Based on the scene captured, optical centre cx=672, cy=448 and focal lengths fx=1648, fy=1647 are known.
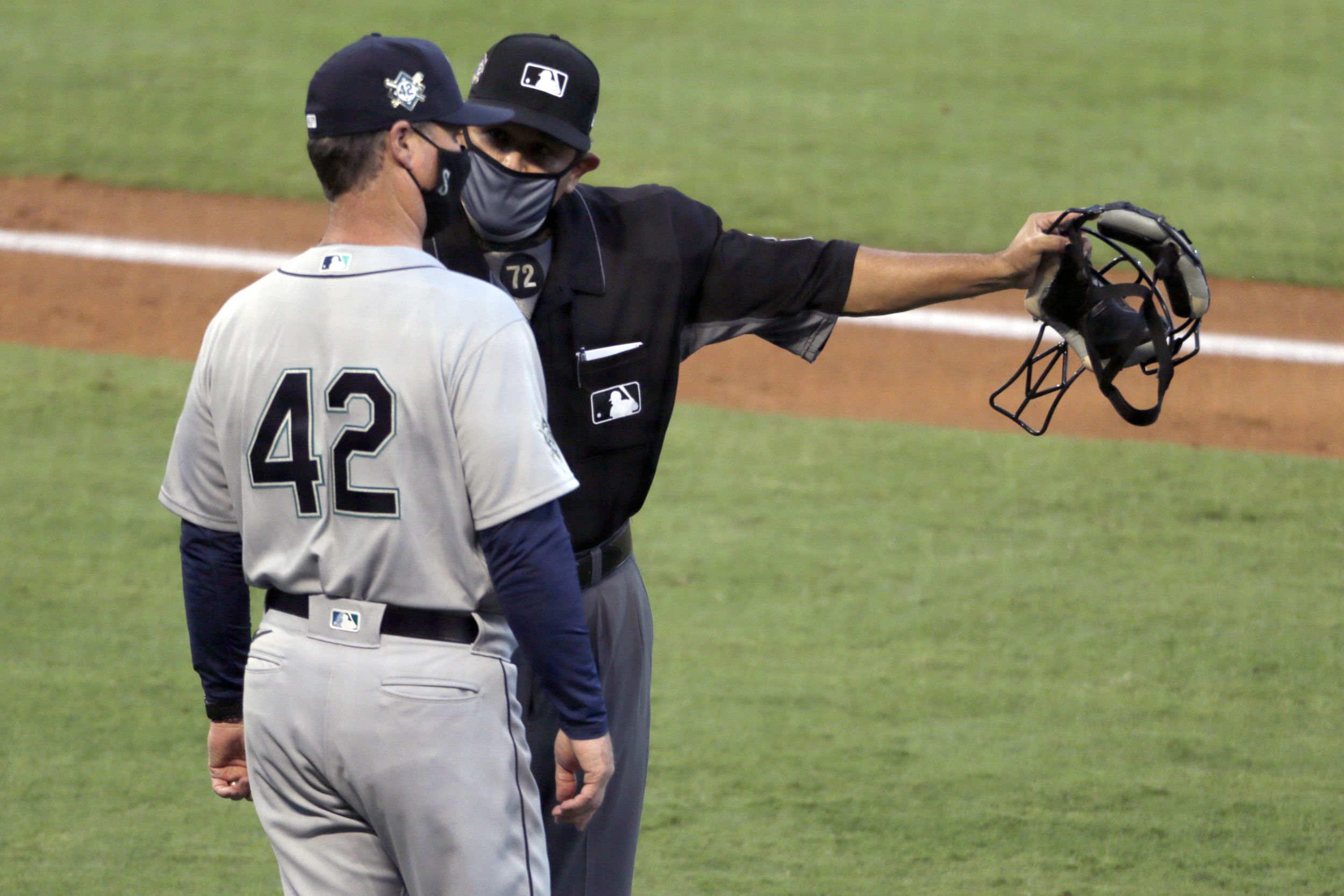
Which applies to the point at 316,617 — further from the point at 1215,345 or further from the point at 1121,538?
the point at 1215,345

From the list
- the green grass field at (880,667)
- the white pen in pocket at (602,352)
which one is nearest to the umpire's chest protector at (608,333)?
the white pen in pocket at (602,352)

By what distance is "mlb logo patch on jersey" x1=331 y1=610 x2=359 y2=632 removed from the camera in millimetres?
2342

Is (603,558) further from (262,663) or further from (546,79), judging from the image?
(546,79)

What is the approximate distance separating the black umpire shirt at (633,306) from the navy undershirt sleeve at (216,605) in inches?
23.4

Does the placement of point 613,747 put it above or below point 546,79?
below

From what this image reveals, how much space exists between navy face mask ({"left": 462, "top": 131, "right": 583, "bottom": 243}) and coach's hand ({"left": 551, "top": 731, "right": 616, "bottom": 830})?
0.95 metres

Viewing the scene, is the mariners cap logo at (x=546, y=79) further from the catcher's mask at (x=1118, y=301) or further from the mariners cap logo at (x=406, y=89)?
the catcher's mask at (x=1118, y=301)

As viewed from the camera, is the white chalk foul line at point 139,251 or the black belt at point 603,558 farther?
the white chalk foul line at point 139,251

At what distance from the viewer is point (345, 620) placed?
2.35 meters

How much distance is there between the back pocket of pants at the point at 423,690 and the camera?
2.31 meters

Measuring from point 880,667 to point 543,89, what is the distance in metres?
2.42

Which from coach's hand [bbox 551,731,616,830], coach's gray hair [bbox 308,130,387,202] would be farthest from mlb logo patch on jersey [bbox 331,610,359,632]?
coach's gray hair [bbox 308,130,387,202]

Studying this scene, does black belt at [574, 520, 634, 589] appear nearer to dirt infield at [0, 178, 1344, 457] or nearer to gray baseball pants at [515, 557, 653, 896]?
gray baseball pants at [515, 557, 653, 896]

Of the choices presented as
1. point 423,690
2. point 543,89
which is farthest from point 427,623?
point 543,89
